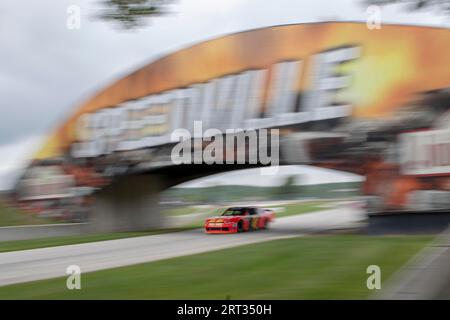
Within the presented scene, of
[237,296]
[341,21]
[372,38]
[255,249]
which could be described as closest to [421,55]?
[372,38]

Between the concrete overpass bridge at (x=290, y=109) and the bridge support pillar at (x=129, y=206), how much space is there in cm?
149

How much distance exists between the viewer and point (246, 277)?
777 centimetres

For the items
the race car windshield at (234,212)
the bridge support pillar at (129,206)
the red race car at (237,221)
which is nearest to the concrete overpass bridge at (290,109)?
the bridge support pillar at (129,206)

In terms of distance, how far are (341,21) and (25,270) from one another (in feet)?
35.7

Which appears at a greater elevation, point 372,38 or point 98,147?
point 372,38

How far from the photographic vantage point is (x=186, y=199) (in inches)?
1062

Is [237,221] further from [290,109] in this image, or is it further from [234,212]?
[290,109]

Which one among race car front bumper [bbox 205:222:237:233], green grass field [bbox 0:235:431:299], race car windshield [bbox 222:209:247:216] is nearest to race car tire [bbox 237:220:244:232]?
race car front bumper [bbox 205:222:237:233]

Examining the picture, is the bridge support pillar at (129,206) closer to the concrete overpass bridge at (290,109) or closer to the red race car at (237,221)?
the concrete overpass bridge at (290,109)

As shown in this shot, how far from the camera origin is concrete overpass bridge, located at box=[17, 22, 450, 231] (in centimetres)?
1444

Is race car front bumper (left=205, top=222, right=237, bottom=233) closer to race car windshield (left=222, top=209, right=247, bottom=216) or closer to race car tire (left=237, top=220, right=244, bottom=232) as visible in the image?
race car tire (left=237, top=220, right=244, bottom=232)

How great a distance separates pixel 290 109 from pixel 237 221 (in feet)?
16.5

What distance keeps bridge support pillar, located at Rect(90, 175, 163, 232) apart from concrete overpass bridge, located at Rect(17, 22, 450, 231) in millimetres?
1488
